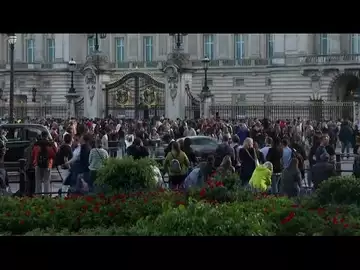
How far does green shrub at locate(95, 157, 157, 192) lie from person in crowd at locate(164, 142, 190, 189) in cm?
186

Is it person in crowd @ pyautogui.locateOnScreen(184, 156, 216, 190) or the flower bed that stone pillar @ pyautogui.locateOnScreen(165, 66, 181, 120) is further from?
the flower bed

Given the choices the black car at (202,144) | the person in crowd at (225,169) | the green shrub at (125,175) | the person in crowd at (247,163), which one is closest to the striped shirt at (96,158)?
the green shrub at (125,175)

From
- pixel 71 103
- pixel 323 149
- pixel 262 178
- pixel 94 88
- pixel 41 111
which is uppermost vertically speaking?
pixel 94 88

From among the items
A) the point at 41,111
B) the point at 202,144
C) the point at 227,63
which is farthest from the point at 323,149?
the point at 227,63

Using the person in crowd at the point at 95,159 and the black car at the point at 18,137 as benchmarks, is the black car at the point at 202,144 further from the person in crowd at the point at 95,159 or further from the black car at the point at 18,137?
the person in crowd at the point at 95,159

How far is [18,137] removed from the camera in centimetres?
2789

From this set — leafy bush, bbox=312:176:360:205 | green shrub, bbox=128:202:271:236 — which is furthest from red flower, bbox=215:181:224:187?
green shrub, bbox=128:202:271:236

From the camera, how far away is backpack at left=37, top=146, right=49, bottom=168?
19.8m

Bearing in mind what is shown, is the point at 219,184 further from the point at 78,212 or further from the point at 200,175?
the point at 78,212

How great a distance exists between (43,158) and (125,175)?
4.53 metres

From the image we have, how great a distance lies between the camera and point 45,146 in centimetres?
1989

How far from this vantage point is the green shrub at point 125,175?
15.7 m

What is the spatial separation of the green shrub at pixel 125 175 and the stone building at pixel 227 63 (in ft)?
152

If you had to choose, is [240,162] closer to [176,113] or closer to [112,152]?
[112,152]
